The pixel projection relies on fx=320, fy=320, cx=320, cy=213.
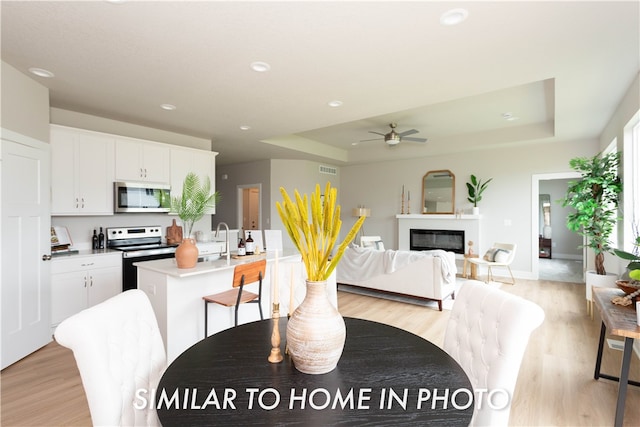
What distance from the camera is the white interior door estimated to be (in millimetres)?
2635

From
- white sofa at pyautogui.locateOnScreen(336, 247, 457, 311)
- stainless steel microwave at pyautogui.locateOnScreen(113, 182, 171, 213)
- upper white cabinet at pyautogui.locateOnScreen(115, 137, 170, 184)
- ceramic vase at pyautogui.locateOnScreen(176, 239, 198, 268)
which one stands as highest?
upper white cabinet at pyautogui.locateOnScreen(115, 137, 170, 184)

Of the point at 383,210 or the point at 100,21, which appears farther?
the point at 383,210

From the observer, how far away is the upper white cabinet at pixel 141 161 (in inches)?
161

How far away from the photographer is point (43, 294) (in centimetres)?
307

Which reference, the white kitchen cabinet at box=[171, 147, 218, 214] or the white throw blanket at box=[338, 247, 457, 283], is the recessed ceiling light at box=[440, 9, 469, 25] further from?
the white kitchen cabinet at box=[171, 147, 218, 214]

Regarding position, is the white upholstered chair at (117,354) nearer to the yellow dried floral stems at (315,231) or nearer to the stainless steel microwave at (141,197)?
the yellow dried floral stems at (315,231)

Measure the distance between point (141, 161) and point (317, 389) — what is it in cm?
424

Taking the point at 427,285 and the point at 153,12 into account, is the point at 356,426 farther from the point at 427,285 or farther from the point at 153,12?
the point at 427,285

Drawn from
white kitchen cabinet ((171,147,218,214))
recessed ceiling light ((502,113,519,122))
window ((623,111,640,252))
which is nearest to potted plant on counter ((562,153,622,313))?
window ((623,111,640,252))

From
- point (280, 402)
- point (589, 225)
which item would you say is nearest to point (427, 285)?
point (589, 225)

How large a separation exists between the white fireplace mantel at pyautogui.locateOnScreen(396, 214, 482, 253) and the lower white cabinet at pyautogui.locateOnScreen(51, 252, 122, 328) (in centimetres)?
568

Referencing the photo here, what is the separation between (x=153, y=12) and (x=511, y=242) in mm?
6761

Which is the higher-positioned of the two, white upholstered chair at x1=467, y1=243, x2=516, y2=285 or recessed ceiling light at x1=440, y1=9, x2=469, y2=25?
recessed ceiling light at x1=440, y1=9, x2=469, y2=25

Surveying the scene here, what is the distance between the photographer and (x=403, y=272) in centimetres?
453
